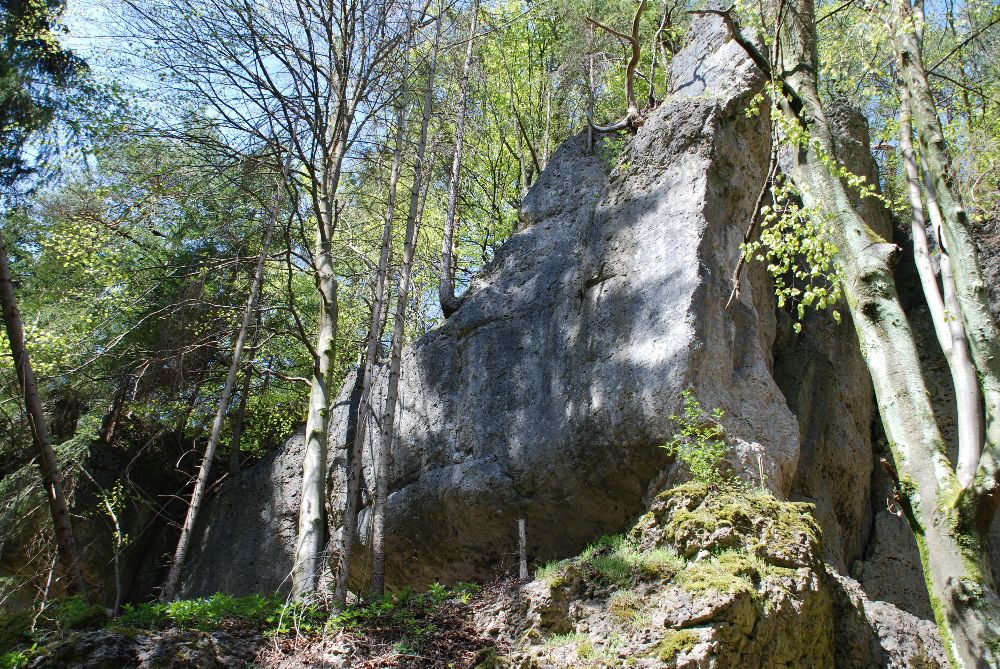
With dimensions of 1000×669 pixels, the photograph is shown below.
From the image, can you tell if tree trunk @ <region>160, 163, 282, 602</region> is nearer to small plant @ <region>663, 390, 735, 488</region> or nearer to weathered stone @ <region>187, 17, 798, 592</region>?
weathered stone @ <region>187, 17, 798, 592</region>

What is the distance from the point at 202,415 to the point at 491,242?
7.33 metres

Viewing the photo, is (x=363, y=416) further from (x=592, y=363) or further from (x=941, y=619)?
(x=941, y=619)

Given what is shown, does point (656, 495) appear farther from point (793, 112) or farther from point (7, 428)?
point (7, 428)

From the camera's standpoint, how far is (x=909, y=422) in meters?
4.58

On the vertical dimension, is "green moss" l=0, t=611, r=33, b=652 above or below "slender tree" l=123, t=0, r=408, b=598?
below

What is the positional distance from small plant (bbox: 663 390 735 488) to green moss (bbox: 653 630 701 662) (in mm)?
1737

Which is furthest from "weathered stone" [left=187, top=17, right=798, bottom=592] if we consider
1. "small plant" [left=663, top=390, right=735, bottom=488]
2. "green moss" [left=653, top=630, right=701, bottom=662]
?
"green moss" [left=653, top=630, right=701, bottom=662]

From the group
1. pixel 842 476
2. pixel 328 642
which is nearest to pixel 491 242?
pixel 842 476

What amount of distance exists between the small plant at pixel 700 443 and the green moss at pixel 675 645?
1737 millimetres

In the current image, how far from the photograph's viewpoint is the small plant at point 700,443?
6742mm

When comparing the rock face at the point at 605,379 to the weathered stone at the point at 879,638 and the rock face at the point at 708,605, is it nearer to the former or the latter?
the rock face at the point at 708,605

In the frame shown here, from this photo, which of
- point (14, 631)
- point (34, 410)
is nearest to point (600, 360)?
point (34, 410)

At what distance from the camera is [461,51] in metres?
14.7

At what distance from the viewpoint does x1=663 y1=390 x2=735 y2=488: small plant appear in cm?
674
